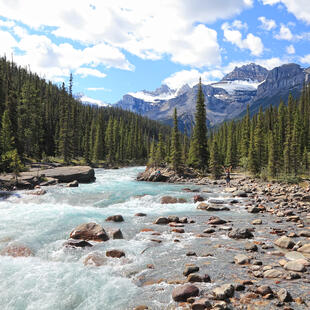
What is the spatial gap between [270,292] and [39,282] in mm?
7884

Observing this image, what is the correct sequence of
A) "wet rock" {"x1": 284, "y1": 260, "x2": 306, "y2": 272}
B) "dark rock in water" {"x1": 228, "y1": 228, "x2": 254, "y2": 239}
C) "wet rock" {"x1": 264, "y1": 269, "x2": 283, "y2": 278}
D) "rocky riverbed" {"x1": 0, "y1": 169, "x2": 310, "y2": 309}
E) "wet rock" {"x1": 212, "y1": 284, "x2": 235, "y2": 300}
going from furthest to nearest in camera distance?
"dark rock in water" {"x1": 228, "y1": 228, "x2": 254, "y2": 239} < "wet rock" {"x1": 284, "y1": 260, "x2": 306, "y2": 272} < "wet rock" {"x1": 264, "y1": 269, "x2": 283, "y2": 278} < "rocky riverbed" {"x1": 0, "y1": 169, "x2": 310, "y2": 309} < "wet rock" {"x1": 212, "y1": 284, "x2": 235, "y2": 300}

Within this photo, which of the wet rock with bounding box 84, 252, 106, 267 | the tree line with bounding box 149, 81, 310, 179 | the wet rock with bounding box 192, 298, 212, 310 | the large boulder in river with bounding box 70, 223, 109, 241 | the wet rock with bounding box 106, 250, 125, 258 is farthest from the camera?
the tree line with bounding box 149, 81, 310, 179

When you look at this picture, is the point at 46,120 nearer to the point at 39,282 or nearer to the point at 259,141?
the point at 259,141

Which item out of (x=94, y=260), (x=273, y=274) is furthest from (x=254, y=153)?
(x=94, y=260)

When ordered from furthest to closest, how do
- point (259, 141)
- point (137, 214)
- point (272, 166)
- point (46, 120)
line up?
1. point (46, 120)
2. point (259, 141)
3. point (272, 166)
4. point (137, 214)

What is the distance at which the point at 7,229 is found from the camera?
48.6 ft

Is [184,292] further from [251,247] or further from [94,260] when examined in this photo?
[251,247]

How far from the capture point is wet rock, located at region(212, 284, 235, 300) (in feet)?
25.3

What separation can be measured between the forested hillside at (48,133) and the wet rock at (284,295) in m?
30.2

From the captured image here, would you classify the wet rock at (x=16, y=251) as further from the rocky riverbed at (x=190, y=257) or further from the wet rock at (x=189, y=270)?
the wet rock at (x=189, y=270)

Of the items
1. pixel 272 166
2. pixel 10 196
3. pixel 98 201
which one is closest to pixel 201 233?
pixel 98 201

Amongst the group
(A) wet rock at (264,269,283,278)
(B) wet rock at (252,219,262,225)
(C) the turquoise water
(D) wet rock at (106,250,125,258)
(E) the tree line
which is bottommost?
(C) the turquoise water

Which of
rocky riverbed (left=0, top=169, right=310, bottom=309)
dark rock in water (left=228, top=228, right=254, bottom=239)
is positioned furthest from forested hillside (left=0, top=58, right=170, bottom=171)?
dark rock in water (left=228, top=228, right=254, bottom=239)

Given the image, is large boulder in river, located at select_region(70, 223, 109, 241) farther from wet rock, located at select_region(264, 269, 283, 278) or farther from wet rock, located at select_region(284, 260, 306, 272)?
wet rock, located at select_region(284, 260, 306, 272)
